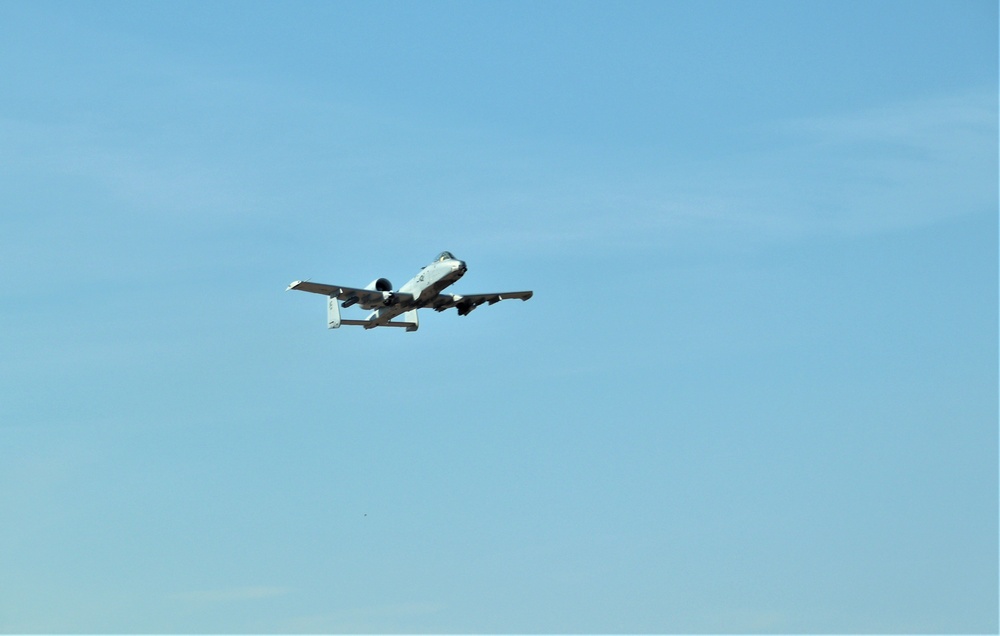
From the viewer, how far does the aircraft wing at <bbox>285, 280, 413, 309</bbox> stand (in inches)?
5236

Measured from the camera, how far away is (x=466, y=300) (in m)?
138

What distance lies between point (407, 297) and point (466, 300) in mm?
5478

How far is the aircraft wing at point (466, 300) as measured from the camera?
13638cm

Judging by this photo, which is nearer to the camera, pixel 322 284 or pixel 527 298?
pixel 322 284

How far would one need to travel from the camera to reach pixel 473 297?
138 meters

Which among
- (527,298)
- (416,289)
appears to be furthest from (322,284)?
(527,298)

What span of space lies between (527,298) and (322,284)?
17.2m

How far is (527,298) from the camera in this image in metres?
142

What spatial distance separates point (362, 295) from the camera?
134 metres

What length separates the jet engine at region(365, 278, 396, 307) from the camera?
133875 mm

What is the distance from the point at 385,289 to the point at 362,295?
197 cm

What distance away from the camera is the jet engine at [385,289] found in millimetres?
133875

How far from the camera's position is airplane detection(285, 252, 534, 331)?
132 metres

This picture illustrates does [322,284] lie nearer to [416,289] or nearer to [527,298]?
[416,289]
